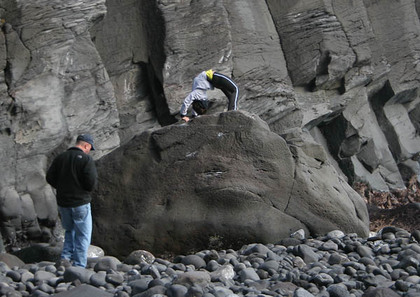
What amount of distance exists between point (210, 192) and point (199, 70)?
8102mm

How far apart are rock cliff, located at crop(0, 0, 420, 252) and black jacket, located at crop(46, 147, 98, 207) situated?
10.2 ft

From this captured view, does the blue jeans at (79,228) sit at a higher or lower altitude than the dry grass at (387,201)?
higher

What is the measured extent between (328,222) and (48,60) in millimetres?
6972

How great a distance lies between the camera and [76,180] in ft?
27.3

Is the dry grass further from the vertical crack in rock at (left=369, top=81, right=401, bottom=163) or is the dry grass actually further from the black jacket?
the black jacket

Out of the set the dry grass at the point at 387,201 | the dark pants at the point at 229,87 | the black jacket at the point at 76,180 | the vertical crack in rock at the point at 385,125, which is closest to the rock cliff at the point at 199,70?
the vertical crack in rock at the point at 385,125

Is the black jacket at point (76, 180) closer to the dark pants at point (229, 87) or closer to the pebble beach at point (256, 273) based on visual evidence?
the pebble beach at point (256, 273)

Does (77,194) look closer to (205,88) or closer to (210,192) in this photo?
(210,192)

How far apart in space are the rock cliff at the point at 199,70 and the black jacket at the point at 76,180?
3.12 metres

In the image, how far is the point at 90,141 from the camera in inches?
336

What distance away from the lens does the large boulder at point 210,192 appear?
32.6 feet

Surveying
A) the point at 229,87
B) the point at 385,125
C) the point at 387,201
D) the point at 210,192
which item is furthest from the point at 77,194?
the point at 385,125

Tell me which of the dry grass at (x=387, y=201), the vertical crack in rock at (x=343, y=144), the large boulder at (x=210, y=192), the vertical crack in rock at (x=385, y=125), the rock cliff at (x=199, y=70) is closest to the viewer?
the large boulder at (x=210, y=192)

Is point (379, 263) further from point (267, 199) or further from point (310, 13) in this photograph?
point (310, 13)
